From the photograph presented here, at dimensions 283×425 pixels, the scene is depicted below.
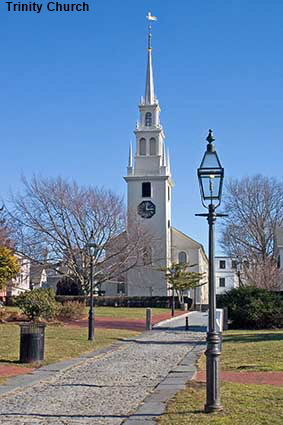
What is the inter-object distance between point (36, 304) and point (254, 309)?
10944 mm

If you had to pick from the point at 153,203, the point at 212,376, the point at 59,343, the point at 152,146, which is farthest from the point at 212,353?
the point at 152,146

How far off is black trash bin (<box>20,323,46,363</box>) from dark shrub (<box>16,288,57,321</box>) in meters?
13.9

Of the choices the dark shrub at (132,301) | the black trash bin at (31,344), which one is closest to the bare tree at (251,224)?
the dark shrub at (132,301)

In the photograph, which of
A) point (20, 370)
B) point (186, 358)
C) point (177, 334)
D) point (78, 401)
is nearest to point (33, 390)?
point (78, 401)

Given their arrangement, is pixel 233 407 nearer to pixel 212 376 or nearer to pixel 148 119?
pixel 212 376

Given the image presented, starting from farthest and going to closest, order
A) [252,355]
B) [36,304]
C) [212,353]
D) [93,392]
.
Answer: [36,304]
[252,355]
[93,392]
[212,353]

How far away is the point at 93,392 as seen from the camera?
11141 millimetres

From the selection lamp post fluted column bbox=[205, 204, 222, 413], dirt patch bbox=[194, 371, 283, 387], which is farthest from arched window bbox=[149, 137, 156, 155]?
lamp post fluted column bbox=[205, 204, 222, 413]

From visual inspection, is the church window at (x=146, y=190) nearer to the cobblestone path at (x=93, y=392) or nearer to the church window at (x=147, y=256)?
the church window at (x=147, y=256)

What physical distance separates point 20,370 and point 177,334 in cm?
1561

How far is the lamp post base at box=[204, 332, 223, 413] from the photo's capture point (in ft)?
28.7

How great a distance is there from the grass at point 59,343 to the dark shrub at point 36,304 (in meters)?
1.37

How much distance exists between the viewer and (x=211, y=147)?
962cm

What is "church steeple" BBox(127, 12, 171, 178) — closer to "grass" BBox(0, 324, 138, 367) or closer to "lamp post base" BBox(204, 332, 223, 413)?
"grass" BBox(0, 324, 138, 367)
